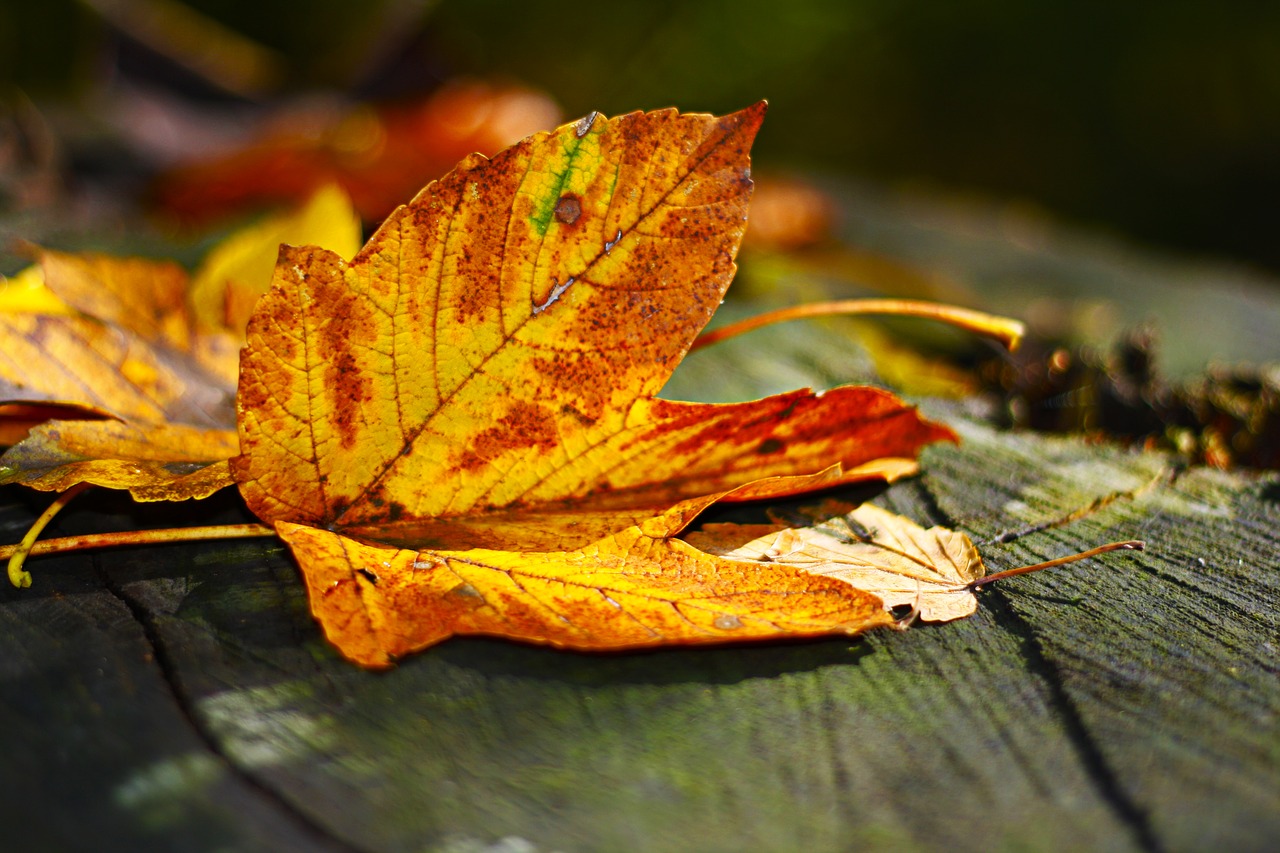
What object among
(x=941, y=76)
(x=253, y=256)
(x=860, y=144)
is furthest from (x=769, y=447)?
(x=941, y=76)

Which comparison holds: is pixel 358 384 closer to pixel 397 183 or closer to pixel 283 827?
pixel 283 827

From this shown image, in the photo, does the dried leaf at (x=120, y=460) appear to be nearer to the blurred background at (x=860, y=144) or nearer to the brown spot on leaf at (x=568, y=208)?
the brown spot on leaf at (x=568, y=208)

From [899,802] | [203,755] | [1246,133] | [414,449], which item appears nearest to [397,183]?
[414,449]

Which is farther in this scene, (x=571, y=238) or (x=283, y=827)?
(x=571, y=238)

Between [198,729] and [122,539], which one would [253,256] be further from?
[198,729]

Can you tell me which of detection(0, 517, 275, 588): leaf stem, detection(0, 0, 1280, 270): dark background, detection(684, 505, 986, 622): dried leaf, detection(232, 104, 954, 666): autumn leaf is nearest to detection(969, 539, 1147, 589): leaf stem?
detection(684, 505, 986, 622): dried leaf

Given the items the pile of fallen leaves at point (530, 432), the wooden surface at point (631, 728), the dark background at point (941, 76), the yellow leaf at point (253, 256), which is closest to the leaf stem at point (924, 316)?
the pile of fallen leaves at point (530, 432)

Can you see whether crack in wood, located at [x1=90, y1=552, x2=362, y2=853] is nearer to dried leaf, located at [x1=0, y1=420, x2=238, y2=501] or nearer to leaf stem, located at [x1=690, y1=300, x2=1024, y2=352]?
dried leaf, located at [x1=0, y1=420, x2=238, y2=501]
